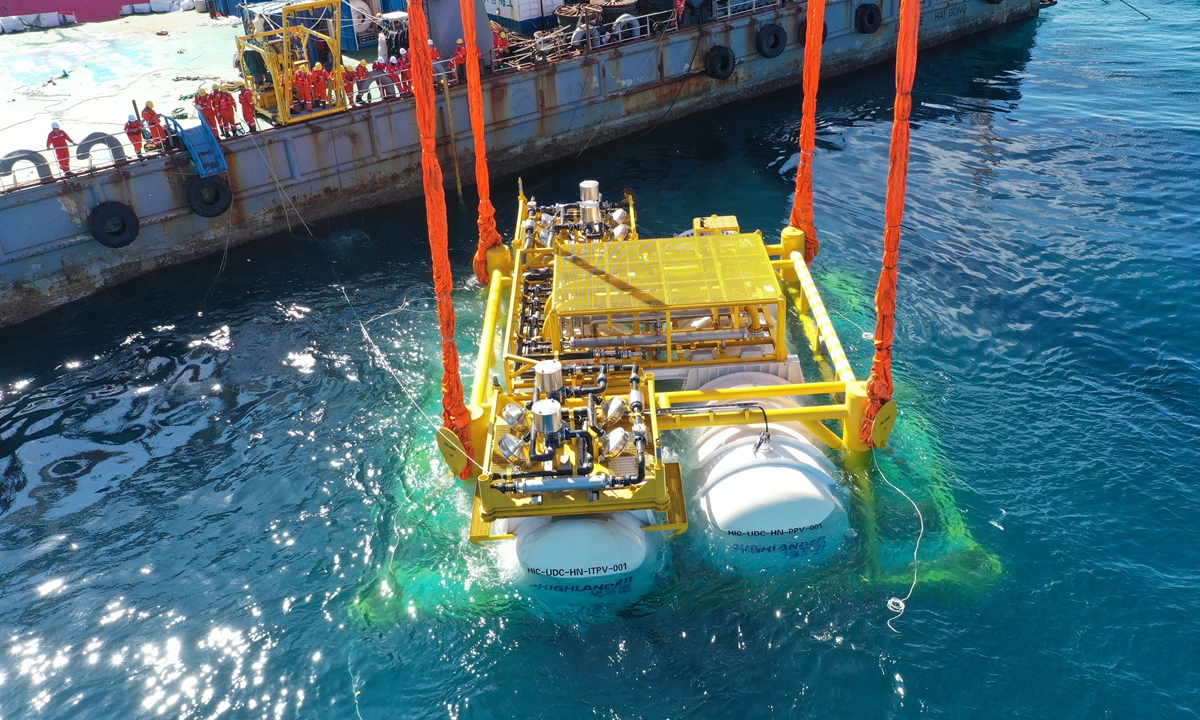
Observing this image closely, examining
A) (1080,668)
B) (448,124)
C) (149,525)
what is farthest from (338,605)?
(448,124)

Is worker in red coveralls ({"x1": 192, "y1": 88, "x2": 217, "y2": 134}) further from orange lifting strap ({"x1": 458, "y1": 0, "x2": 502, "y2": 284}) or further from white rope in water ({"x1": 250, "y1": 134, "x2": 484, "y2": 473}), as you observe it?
orange lifting strap ({"x1": 458, "y1": 0, "x2": 502, "y2": 284})

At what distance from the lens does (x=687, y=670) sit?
1331 cm

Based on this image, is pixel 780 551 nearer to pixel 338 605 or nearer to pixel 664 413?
pixel 664 413

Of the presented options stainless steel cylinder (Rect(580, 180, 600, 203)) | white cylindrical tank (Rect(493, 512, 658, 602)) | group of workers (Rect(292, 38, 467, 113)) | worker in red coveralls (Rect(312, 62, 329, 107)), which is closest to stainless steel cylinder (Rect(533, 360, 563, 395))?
white cylindrical tank (Rect(493, 512, 658, 602))

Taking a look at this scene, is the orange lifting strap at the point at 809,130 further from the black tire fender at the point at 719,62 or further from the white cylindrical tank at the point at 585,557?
the black tire fender at the point at 719,62

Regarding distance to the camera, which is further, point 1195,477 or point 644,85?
point 644,85

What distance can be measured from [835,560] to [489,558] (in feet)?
20.5

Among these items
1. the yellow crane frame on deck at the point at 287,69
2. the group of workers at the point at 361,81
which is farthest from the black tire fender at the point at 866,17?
the yellow crane frame on deck at the point at 287,69

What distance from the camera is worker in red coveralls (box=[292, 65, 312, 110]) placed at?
3097 cm

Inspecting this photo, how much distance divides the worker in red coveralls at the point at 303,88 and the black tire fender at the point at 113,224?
7193 millimetres

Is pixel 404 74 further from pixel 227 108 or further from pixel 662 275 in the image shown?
pixel 662 275

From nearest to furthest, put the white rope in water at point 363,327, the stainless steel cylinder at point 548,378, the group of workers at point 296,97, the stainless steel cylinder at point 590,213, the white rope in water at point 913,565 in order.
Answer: the white rope in water at point 913,565, the stainless steel cylinder at point 548,378, the white rope in water at point 363,327, the stainless steel cylinder at point 590,213, the group of workers at point 296,97

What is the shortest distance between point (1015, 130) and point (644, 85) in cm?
1599

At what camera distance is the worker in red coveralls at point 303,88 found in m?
31.0
